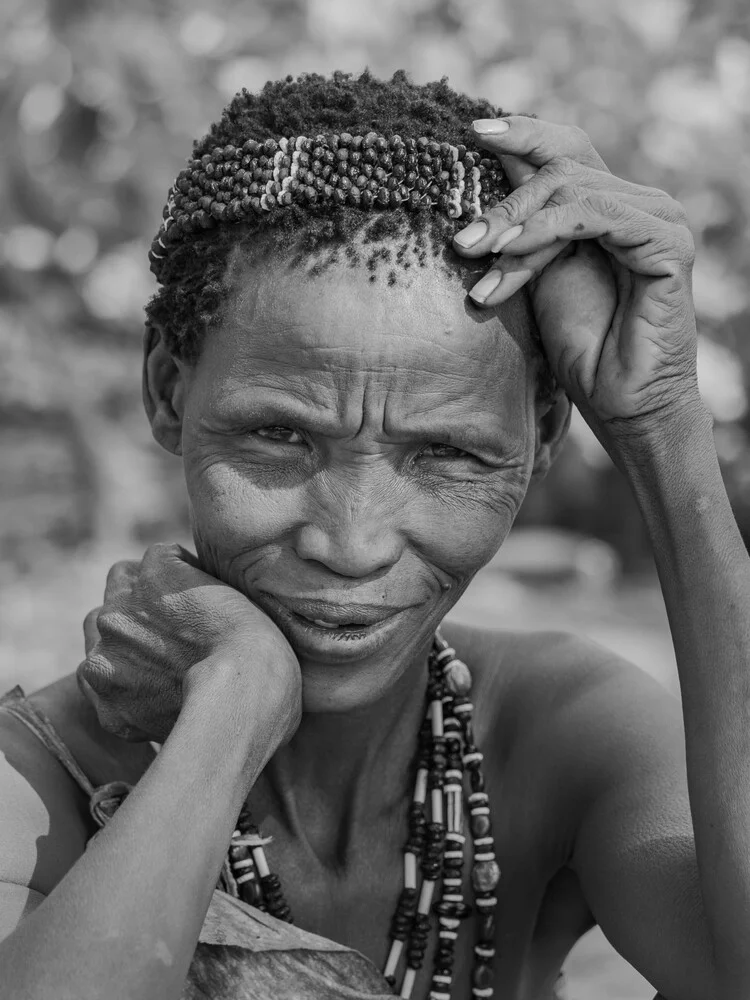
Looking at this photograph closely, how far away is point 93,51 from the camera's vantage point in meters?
9.11

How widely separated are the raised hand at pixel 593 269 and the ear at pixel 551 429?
20cm

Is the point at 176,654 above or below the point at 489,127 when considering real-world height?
below

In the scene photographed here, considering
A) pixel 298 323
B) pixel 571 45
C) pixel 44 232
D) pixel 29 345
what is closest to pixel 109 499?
pixel 29 345

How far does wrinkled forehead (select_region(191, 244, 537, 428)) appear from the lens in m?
2.46

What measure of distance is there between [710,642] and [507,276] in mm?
812

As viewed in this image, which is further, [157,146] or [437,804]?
[157,146]

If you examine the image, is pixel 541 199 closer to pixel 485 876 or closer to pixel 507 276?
pixel 507 276

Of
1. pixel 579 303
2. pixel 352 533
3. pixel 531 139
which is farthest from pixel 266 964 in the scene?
pixel 531 139

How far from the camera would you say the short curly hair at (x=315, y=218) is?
2471 mm

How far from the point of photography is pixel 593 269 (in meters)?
2.60

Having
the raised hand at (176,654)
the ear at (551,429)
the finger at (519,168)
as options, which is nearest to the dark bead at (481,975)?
the raised hand at (176,654)

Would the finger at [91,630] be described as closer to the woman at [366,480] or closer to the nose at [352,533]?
the woman at [366,480]

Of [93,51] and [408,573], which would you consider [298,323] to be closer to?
[408,573]

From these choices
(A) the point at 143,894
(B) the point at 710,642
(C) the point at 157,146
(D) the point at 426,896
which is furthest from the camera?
(C) the point at 157,146
